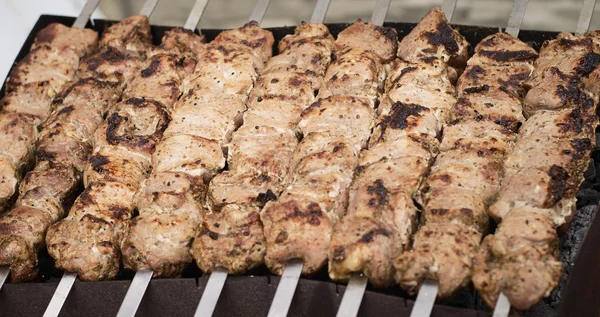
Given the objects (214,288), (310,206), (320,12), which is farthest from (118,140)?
(320,12)

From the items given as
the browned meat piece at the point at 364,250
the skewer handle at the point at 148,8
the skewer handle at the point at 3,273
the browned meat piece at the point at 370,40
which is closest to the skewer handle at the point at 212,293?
the browned meat piece at the point at 364,250

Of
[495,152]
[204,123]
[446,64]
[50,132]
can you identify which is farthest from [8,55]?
[495,152]

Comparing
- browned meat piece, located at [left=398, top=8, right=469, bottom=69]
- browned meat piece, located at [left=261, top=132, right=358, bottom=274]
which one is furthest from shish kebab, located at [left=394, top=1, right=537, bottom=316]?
browned meat piece, located at [left=261, top=132, right=358, bottom=274]

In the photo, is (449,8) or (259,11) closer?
(449,8)

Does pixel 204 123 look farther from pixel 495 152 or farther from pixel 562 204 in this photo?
pixel 562 204

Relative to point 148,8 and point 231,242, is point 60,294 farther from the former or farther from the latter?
point 148,8

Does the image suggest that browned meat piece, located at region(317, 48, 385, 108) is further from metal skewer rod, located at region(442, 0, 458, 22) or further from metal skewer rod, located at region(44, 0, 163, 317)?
metal skewer rod, located at region(44, 0, 163, 317)

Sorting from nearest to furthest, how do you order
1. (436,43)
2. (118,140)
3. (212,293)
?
1. (212,293)
2. (118,140)
3. (436,43)
